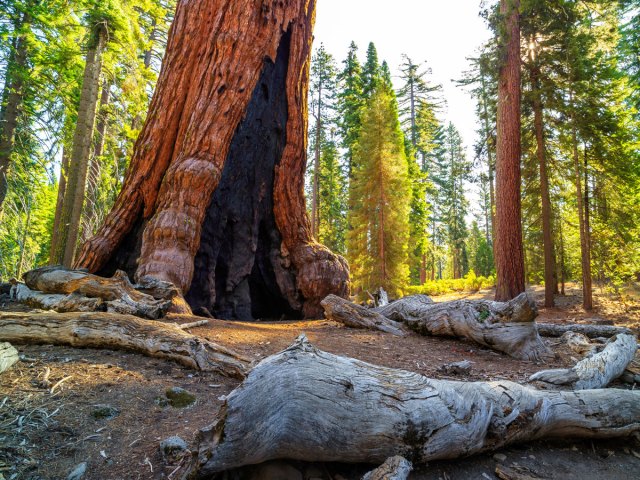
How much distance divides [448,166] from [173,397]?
146 ft

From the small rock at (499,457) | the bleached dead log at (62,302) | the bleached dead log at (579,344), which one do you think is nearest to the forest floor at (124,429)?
the small rock at (499,457)

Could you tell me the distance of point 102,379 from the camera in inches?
116

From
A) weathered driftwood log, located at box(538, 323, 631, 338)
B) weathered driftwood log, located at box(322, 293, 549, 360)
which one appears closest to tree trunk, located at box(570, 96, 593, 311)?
weathered driftwood log, located at box(538, 323, 631, 338)

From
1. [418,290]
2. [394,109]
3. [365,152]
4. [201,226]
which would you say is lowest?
[418,290]

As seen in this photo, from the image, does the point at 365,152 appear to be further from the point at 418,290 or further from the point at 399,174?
the point at 418,290

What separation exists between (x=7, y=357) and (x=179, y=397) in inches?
57.4

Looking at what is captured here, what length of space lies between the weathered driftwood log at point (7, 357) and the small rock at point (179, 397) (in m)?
1.28

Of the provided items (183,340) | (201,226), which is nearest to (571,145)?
(201,226)

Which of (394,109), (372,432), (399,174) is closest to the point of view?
(372,432)

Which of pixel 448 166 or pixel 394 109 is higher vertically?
pixel 448 166

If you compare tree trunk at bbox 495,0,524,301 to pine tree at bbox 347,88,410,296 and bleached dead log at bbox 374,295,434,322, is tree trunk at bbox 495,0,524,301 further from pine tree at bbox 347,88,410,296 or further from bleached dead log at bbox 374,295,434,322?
pine tree at bbox 347,88,410,296

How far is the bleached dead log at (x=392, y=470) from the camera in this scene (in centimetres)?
171

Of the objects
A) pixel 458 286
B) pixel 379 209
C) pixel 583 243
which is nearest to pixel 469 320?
pixel 583 243

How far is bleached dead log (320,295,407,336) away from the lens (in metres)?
6.54
